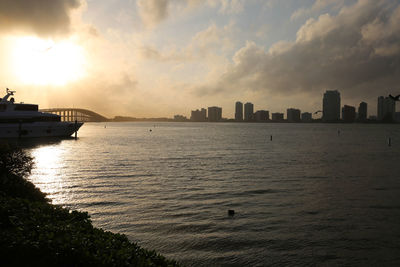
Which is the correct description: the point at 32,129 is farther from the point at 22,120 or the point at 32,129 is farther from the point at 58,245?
the point at 58,245

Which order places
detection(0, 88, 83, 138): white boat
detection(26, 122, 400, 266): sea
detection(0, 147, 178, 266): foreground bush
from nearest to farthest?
→ detection(0, 147, 178, 266): foreground bush → detection(26, 122, 400, 266): sea → detection(0, 88, 83, 138): white boat

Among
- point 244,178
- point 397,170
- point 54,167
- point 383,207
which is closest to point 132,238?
point 383,207

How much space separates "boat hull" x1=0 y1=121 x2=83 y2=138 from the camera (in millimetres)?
67625

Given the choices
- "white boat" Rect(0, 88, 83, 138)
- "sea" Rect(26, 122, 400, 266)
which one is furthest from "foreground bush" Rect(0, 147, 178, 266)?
"white boat" Rect(0, 88, 83, 138)

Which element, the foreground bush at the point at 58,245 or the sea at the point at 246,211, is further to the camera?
the sea at the point at 246,211

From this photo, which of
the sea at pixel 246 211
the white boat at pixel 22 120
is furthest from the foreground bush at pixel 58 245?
the white boat at pixel 22 120

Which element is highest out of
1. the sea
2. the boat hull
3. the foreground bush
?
the boat hull

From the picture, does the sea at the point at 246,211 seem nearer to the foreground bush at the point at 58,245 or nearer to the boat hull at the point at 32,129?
the foreground bush at the point at 58,245

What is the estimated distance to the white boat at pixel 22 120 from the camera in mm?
67000

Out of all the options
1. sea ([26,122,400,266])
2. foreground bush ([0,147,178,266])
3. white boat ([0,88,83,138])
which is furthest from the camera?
white boat ([0,88,83,138])

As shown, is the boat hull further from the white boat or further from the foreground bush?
the foreground bush

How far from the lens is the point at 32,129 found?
69812 millimetres

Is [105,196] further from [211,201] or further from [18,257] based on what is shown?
[18,257]

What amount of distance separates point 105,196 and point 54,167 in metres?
16.9
